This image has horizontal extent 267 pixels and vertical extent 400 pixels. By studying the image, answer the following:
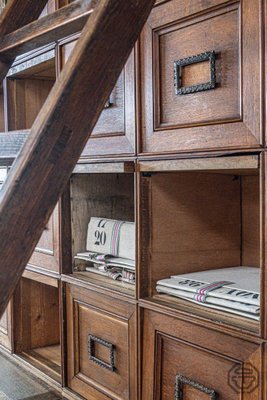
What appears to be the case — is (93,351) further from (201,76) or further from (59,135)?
(59,135)

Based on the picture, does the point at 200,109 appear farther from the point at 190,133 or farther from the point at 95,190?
the point at 95,190

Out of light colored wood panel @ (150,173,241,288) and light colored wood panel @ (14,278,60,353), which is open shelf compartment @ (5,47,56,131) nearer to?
light colored wood panel @ (14,278,60,353)

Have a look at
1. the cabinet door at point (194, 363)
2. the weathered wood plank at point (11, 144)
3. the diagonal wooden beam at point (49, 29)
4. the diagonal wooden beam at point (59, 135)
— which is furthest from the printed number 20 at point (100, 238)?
the diagonal wooden beam at point (59, 135)

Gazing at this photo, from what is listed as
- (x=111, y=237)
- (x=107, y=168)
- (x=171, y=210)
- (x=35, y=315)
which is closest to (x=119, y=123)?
(x=107, y=168)

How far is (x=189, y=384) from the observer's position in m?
1.18

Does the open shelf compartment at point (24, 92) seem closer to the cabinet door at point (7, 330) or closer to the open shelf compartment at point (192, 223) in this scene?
the cabinet door at point (7, 330)

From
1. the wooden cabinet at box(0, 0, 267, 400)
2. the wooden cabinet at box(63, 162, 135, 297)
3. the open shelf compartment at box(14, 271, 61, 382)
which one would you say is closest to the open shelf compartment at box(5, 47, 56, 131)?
the wooden cabinet at box(0, 0, 267, 400)

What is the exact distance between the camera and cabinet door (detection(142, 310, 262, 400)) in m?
1.05

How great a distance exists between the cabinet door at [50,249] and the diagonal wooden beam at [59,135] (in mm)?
953

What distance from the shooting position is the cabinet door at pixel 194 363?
1.05 m

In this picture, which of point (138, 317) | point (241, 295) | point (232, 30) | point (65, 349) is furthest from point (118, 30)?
point (65, 349)

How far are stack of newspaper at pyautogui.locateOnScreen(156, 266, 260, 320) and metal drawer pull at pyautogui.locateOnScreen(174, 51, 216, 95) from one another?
45 centimetres

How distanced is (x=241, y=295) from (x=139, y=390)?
0.39 m

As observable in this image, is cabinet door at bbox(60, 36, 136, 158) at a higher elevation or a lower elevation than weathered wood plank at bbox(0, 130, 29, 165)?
higher
